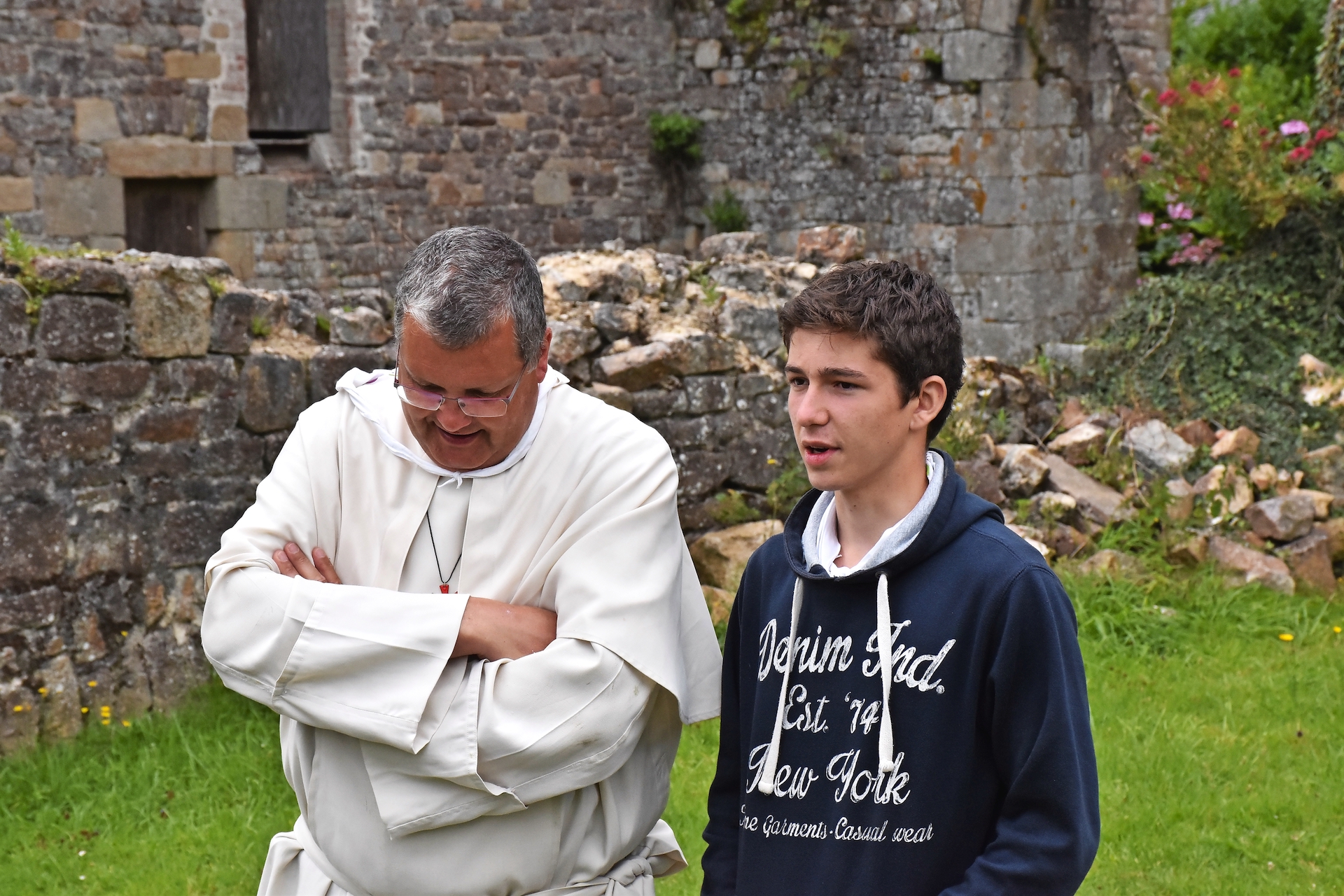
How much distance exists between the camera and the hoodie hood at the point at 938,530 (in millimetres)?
1863

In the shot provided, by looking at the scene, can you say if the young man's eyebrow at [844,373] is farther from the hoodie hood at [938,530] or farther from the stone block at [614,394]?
the stone block at [614,394]

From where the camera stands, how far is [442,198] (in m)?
9.98

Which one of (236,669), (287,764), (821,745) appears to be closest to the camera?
(821,745)

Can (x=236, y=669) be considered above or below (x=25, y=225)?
below

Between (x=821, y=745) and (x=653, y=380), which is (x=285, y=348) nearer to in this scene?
(x=653, y=380)

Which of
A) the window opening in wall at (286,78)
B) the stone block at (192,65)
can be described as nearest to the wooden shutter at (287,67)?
the window opening in wall at (286,78)

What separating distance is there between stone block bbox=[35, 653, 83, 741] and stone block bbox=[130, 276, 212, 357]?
1.01 meters

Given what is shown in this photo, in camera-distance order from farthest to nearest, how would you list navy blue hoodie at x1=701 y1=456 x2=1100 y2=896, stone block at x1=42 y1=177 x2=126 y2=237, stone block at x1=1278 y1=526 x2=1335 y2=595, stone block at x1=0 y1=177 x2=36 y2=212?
stone block at x1=42 y1=177 x2=126 y2=237 < stone block at x1=0 y1=177 x2=36 y2=212 < stone block at x1=1278 y1=526 x2=1335 y2=595 < navy blue hoodie at x1=701 y1=456 x2=1100 y2=896

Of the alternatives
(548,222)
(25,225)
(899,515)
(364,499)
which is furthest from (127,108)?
(899,515)

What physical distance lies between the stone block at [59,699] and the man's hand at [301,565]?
254 centimetres

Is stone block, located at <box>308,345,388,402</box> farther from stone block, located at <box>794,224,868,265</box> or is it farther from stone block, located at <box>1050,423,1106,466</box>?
stone block, located at <box>1050,423,1106,466</box>

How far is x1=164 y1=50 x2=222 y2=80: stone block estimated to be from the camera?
859 cm

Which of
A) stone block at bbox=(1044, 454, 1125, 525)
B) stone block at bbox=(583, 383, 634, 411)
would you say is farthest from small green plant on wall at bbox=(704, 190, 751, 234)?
stone block at bbox=(583, 383, 634, 411)

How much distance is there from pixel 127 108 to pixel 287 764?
23.9ft
